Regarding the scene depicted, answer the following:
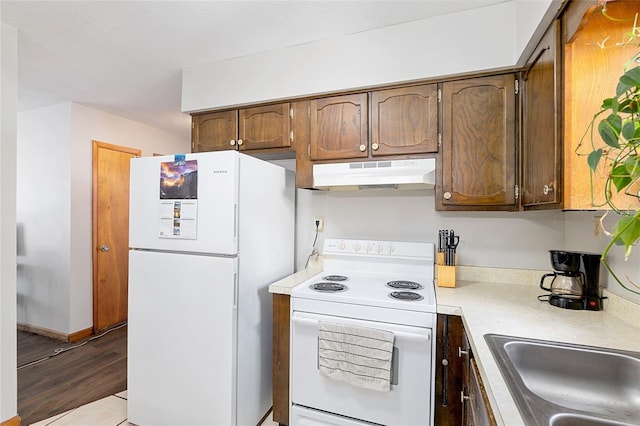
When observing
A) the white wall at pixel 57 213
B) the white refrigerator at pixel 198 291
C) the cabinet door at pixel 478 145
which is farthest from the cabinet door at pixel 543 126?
the white wall at pixel 57 213

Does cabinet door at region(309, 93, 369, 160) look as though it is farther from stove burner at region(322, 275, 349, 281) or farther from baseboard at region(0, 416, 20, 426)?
baseboard at region(0, 416, 20, 426)

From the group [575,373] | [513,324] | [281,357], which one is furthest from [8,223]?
[575,373]

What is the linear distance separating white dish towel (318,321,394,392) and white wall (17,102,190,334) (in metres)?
3.03

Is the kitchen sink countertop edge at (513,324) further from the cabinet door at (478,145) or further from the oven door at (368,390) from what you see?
the cabinet door at (478,145)

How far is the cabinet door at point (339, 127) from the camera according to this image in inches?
79.3

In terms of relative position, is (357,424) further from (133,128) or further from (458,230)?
(133,128)

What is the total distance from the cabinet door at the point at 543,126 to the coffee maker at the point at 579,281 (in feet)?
0.98

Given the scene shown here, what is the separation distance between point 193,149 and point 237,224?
106cm

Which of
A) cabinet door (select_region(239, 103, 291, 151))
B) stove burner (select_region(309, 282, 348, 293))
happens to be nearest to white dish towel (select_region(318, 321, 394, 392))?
stove burner (select_region(309, 282, 348, 293))

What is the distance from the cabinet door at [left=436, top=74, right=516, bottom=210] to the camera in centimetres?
174

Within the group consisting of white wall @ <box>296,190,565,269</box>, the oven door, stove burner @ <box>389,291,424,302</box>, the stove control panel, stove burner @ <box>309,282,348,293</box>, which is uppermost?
white wall @ <box>296,190,565,269</box>

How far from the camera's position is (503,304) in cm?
A: 155

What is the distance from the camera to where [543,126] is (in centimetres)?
143

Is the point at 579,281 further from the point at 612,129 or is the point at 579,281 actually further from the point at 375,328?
the point at 612,129
